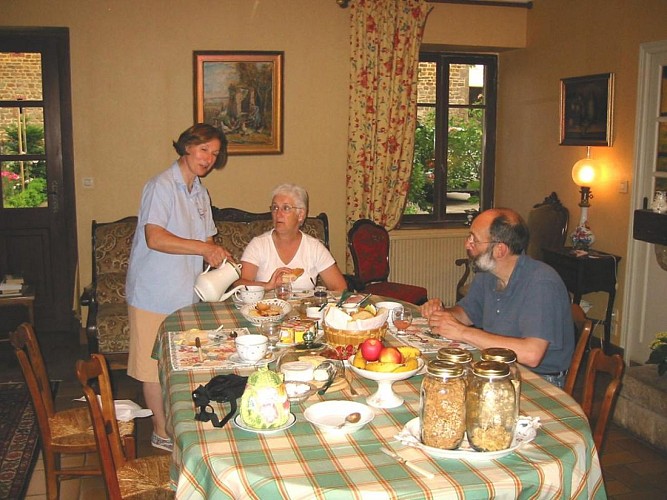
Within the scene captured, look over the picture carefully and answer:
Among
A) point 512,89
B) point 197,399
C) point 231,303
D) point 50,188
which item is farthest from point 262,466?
point 512,89

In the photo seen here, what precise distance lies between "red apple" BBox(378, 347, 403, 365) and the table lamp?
344 centimetres

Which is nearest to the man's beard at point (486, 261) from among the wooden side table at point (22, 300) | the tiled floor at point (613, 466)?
the tiled floor at point (613, 466)

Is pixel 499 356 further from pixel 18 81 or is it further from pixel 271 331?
pixel 18 81

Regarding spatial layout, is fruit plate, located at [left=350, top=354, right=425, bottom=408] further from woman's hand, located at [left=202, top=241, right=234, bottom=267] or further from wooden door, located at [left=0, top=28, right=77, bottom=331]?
wooden door, located at [left=0, top=28, right=77, bottom=331]

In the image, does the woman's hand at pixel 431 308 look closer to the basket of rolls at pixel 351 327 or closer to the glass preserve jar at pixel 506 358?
the basket of rolls at pixel 351 327

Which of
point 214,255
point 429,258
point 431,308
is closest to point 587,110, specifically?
point 429,258

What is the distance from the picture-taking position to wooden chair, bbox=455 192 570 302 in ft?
18.4

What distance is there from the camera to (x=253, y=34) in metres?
5.59

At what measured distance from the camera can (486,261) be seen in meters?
2.71

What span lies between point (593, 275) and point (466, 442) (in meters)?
3.61

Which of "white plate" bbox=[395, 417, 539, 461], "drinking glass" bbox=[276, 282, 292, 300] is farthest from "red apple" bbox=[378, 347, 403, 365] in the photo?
"drinking glass" bbox=[276, 282, 292, 300]

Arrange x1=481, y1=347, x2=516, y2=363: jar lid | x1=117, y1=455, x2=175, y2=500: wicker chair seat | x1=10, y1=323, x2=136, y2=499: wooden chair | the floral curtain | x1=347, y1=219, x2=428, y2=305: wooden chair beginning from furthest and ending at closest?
the floral curtain, x1=347, y1=219, x2=428, y2=305: wooden chair, x1=10, y1=323, x2=136, y2=499: wooden chair, x1=117, y1=455, x2=175, y2=500: wicker chair seat, x1=481, y1=347, x2=516, y2=363: jar lid

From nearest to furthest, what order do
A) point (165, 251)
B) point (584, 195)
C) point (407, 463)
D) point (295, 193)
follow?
point (407, 463) → point (165, 251) → point (295, 193) → point (584, 195)

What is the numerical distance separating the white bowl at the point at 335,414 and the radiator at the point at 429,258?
4290mm
